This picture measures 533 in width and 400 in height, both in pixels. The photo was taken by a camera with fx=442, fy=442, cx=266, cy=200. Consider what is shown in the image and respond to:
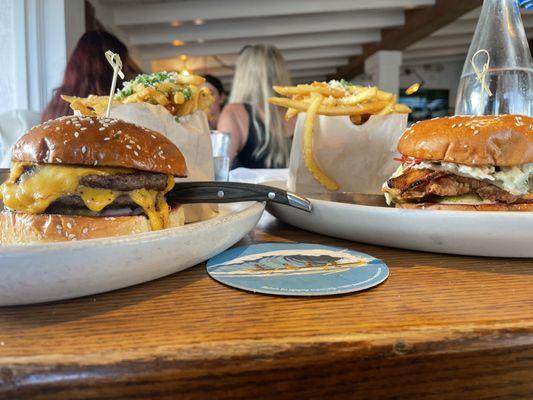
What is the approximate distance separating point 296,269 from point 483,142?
1.99 ft

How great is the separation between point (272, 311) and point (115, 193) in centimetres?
48

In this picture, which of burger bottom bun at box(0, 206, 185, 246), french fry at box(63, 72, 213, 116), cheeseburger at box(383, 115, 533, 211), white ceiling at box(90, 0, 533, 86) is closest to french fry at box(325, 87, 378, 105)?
cheeseburger at box(383, 115, 533, 211)

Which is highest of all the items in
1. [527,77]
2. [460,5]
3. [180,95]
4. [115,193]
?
[460,5]

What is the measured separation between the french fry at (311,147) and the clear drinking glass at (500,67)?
0.52m

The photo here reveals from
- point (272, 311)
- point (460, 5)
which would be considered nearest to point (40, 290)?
point (272, 311)

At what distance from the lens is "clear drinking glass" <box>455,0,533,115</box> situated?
152 centimetres

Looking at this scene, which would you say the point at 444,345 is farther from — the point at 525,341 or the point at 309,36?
the point at 309,36

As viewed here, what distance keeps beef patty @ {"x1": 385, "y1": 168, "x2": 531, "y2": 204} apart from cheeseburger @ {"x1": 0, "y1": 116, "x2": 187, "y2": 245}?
1.86 feet

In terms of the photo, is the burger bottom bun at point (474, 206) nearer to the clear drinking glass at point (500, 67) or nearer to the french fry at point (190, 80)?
the clear drinking glass at point (500, 67)

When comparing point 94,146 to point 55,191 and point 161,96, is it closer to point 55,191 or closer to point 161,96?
point 55,191

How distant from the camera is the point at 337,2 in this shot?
6637 mm

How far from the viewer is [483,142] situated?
1048 millimetres

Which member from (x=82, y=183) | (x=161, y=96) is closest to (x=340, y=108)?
(x=161, y=96)

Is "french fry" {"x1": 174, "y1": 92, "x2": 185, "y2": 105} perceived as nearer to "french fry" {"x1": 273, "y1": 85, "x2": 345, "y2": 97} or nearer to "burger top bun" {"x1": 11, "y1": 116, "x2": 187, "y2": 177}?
"burger top bun" {"x1": 11, "y1": 116, "x2": 187, "y2": 177}
